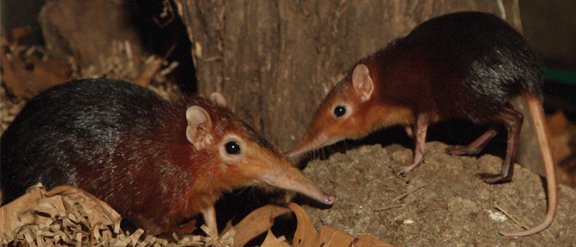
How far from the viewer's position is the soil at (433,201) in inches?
211

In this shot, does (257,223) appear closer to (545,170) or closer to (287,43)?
(287,43)

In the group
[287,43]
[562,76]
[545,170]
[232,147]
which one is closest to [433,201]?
[545,170]

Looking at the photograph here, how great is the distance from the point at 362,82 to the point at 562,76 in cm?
314

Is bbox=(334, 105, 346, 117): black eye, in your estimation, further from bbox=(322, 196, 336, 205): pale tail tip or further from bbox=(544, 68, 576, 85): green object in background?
bbox=(544, 68, 576, 85): green object in background

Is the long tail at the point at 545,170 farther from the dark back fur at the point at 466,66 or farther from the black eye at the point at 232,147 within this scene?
the black eye at the point at 232,147

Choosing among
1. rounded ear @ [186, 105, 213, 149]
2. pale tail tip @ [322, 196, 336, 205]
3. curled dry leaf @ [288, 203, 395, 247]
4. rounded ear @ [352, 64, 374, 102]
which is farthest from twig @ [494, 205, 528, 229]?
rounded ear @ [186, 105, 213, 149]

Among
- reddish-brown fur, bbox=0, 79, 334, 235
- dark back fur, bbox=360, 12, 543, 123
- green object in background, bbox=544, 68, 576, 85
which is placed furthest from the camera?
green object in background, bbox=544, 68, 576, 85

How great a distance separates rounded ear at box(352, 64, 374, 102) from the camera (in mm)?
6102

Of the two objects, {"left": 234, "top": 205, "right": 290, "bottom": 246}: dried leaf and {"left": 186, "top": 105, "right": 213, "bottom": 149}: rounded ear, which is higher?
{"left": 186, "top": 105, "right": 213, "bottom": 149}: rounded ear

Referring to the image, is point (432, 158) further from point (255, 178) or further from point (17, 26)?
point (17, 26)

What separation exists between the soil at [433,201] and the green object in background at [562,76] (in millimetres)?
2752

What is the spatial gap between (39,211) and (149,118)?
0.90 meters

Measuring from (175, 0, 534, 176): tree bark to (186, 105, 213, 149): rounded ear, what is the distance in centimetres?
106

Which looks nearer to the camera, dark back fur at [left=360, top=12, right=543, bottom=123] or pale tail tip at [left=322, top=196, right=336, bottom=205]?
pale tail tip at [left=322, top=196, right=336, bottom=205]
